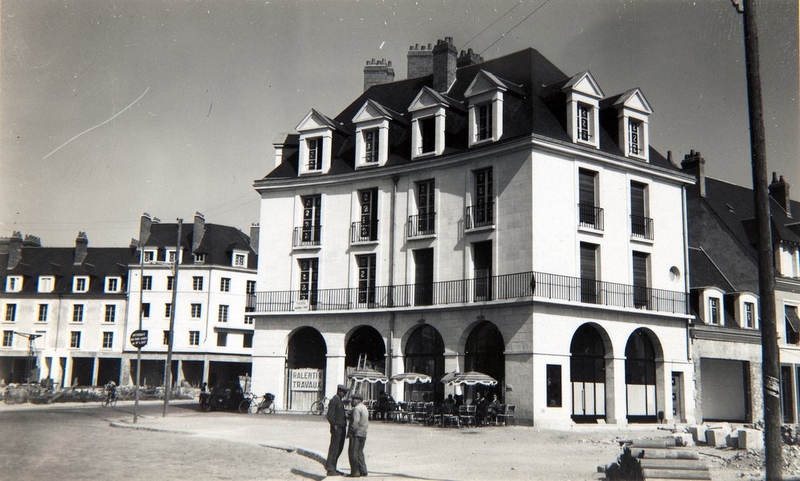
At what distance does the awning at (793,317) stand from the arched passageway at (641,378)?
38.2 feet

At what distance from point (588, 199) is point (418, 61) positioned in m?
12.9

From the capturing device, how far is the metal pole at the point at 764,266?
33.4ft

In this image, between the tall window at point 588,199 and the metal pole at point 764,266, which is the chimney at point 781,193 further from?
the metal pole at point 764,266

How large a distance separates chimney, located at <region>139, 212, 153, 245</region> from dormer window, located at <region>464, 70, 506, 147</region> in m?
41.2

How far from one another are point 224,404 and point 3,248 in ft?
135

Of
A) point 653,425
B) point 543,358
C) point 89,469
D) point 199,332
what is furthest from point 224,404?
point 199,332

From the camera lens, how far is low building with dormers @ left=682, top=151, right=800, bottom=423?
3384cm

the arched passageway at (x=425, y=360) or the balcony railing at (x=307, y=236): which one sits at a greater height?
the balcony railing at (x=307, y=236)

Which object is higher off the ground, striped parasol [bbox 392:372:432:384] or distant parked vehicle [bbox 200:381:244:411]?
striped parasol [bbox 392:372:432:384]

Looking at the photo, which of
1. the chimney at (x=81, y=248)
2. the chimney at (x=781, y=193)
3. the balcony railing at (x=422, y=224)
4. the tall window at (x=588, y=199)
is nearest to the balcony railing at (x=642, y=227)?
the tall window at (x=588, y=199)

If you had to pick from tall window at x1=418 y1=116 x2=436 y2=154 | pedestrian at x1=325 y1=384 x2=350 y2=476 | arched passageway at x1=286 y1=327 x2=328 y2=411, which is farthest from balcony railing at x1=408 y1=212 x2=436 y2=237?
pedestrian at x1=325 y1=384 x2=350 y2=476

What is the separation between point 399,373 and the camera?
30234 mm

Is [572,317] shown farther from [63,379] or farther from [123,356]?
[63,379]

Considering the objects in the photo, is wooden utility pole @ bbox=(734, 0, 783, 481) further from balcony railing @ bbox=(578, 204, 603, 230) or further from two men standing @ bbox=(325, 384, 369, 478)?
balcony railing @ bbox=(578, 204, 603, 230)
